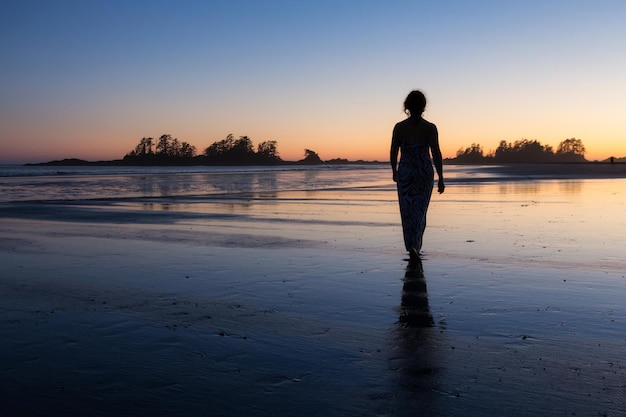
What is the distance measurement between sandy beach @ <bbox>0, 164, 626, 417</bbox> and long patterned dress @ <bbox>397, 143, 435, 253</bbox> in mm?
588

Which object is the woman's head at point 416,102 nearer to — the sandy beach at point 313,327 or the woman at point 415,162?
the woman at point 415,162

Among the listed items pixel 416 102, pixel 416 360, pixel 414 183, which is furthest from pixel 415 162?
pixel 416 360

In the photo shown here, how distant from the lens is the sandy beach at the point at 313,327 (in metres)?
2.91

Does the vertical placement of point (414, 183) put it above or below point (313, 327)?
above

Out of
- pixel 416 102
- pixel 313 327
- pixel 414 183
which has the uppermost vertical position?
pixel 416 102

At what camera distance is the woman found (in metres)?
7.43

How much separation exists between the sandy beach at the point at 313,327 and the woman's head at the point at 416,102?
6.40ft

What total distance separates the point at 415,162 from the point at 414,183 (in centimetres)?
28

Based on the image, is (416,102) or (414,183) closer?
(416,102)

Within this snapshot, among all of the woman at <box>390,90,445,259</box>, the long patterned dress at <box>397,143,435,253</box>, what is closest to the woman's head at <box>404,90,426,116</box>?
the woman at <box>390,90,445,259</box>

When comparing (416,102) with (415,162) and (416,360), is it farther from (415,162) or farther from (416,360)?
(416,360)

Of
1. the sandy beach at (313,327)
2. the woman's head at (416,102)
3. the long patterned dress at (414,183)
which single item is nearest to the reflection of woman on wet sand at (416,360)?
the sandy beach at (313,327)

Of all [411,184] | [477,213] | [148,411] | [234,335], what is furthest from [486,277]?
[477,213]

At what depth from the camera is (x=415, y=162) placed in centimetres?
754
